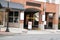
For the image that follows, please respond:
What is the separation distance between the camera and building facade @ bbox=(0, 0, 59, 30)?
40.0 metres

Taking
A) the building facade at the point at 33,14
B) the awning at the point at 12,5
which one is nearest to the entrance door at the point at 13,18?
the building facade at the point at 33,14

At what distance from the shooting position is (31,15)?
49.7 m

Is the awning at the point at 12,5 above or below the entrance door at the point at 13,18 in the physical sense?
above

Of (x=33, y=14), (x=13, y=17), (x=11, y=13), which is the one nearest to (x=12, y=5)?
(x=11, y=13)

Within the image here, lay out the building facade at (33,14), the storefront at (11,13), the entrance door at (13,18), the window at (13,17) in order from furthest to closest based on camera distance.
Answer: the window at (13,17) < the entrance door at (13,18) < the building facade at (33,14) < the storefront at (11,13)

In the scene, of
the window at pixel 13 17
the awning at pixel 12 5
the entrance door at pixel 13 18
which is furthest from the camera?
the window at pixel 13 17

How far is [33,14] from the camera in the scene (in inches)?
1929

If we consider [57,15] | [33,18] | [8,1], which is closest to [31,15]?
[33,18]

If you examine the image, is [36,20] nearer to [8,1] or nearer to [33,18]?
[33,18]

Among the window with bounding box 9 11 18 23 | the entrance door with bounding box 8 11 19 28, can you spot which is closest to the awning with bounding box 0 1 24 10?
the entrance door with bounding box 8 11 19 28

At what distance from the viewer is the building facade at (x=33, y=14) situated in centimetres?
4000

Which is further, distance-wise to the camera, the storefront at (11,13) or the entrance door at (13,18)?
the entrance door at (13,18)

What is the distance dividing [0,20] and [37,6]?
315 inches

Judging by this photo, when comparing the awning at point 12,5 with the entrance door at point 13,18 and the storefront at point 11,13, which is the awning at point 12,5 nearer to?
the storefront at point 11,13
